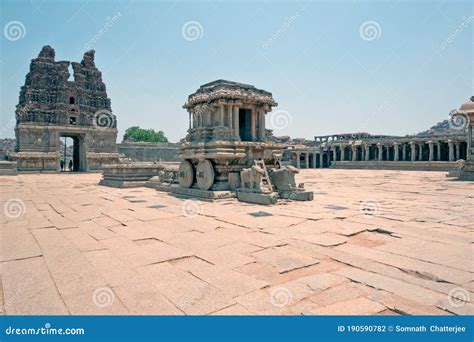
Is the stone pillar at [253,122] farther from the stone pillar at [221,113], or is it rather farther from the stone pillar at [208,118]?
the stone pillar at [208,118]

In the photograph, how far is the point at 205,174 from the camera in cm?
996

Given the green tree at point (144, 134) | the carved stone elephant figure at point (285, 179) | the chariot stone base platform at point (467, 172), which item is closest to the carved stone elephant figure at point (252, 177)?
the carved stone elephant figure at point (285, 179)

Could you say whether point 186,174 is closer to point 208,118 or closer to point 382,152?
point 208,118

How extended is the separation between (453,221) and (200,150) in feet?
23.1

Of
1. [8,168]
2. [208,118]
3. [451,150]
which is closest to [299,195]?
[208,118]

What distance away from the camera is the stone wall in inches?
1634

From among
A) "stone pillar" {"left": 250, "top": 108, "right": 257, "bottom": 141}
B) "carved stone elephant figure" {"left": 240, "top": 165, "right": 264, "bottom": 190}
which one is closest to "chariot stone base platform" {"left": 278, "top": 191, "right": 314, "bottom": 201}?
"carved stone elephant figure" {"left": 240, "top": 165, "right": 264, "bottom": 190}

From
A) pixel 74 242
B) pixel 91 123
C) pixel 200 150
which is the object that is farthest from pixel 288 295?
pixel 91 123

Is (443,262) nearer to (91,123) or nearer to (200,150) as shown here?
(200,150)

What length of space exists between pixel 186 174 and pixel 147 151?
33.7m

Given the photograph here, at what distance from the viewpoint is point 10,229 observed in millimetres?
5672

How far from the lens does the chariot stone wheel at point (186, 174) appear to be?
427 inches

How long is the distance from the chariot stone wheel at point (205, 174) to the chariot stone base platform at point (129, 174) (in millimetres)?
5510

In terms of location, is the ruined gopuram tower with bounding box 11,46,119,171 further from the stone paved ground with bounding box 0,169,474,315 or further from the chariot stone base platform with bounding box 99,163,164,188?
the stone paved ground with bounding box 0,169,474,315
